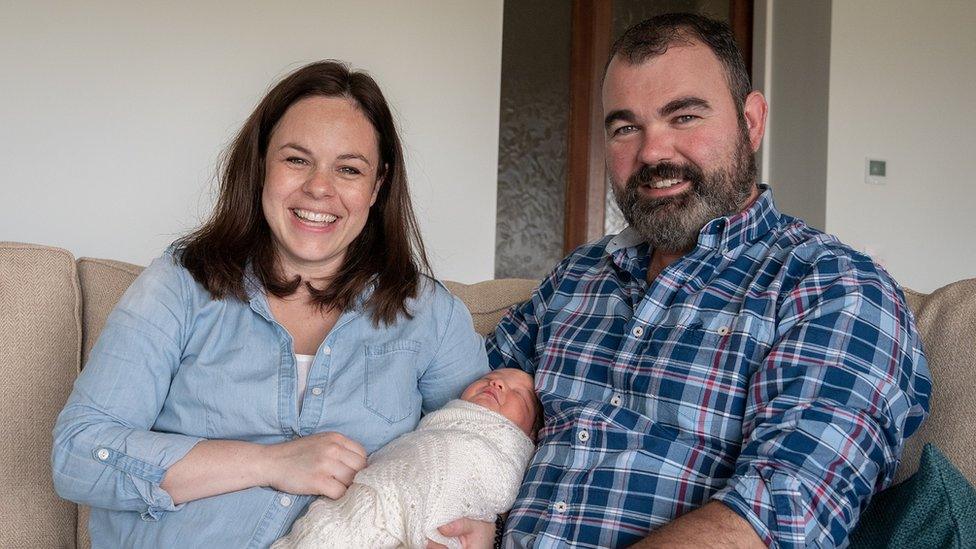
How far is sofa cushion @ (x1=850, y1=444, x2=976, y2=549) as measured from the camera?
3.46 feet

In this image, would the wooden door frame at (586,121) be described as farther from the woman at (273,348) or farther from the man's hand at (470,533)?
the man's hand at (470,533)

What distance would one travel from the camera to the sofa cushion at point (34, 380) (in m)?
1.58

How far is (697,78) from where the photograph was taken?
5.26 ft

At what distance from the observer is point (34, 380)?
1628 millimetres

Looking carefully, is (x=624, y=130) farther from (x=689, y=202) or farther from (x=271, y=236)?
(x=271, y=236)

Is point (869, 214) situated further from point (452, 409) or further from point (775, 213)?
point (452, 409)

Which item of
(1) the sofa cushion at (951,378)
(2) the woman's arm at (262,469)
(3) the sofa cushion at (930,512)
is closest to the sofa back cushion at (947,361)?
(1) the sofa cushion at (951,378)

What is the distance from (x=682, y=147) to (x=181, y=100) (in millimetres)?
2409

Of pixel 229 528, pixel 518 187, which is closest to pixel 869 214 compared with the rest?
pixel 518 187

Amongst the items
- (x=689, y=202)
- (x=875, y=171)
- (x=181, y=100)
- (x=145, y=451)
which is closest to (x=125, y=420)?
(x=145, y=451)

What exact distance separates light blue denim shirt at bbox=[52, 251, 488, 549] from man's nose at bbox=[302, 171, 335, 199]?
197 mm

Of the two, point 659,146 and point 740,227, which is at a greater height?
point 659,146

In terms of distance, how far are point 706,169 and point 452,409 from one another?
64 centimetres

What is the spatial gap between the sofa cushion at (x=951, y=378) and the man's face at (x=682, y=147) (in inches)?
15.3
